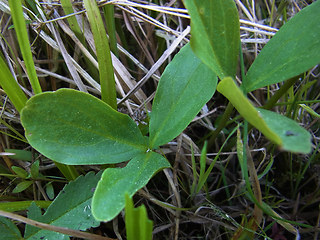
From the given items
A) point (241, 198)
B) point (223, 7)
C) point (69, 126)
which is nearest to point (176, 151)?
point (241, 198)

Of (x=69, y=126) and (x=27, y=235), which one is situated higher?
(x=69, y=126)

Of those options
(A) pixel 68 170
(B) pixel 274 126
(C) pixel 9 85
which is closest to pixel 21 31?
(C) pixel 9 85

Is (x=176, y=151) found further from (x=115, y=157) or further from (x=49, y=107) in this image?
(x=49, y=107)

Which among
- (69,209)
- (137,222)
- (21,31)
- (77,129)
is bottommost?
(69,209)

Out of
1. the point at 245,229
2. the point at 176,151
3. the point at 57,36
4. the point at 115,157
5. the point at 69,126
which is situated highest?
the point at 57,36

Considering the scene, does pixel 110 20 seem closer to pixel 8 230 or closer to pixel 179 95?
pixel 179 95

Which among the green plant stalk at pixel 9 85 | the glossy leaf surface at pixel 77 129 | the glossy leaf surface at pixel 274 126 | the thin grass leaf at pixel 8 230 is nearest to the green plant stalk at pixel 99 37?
the glossy leaf surface at pixel 77 129

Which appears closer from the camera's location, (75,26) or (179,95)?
(179,95)
